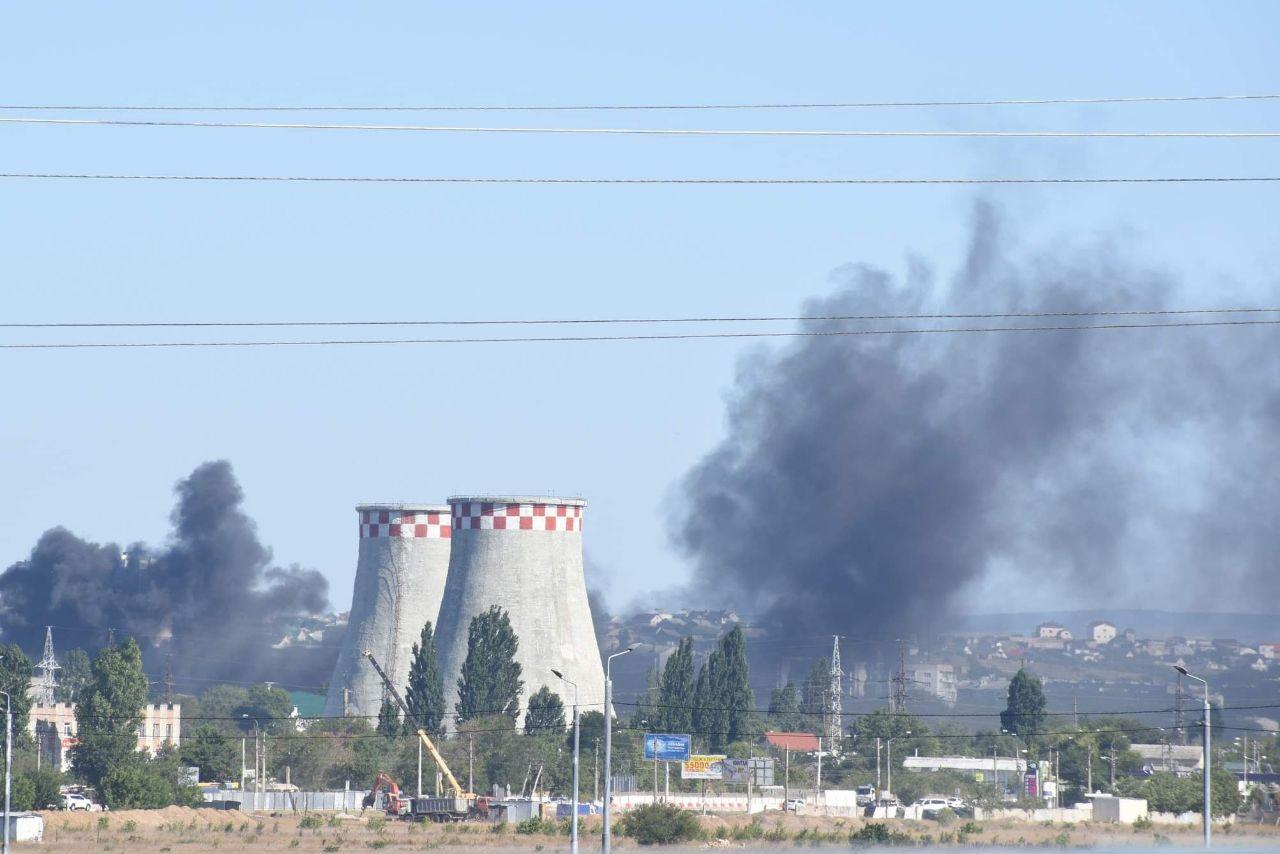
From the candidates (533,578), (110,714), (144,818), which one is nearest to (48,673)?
(110,714)

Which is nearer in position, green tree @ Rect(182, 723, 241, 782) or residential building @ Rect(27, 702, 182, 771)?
Answer: green tree @ Rect(182, 723, 241, 782)

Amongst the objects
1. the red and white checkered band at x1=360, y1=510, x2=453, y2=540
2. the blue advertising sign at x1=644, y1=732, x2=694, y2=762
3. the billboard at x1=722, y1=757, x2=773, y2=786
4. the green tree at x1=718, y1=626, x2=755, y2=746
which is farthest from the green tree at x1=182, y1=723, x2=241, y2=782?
the green tree at x1=718, y1=626, x2=755, y2=746

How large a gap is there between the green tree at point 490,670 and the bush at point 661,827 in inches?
869

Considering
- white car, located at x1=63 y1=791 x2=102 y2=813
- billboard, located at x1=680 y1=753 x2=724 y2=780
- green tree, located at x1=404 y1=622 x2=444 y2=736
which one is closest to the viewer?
white car, located at x1=63 y1=791 x2=102 y2=813

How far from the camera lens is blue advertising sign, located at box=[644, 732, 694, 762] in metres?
54.0

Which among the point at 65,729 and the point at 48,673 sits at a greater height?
the point at 48,673

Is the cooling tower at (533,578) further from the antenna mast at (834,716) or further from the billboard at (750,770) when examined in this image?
the antenna mast at (834,716)

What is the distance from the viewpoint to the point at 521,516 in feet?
204

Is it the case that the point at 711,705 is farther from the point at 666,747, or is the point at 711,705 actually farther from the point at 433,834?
the point at 433,834

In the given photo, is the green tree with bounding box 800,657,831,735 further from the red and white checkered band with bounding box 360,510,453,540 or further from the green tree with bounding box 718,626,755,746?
the red and white checkered band with bounding box 360,510,453,540

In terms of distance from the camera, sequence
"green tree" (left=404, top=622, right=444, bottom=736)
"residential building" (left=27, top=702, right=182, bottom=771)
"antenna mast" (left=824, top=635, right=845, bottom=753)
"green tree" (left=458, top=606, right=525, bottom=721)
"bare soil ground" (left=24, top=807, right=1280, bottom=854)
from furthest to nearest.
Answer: "residential building" (left=27, top=702, right=182, bottom=771), "antenna mast" (left=824, top=635, right=845, bottom=753), "green tree" (left=404, top=622, right=444, bottom=736), "green tree" (left=458, top=606, right=525, bottom=721), "bare soil ground" (left=24, top=807, right=1280, bottom=854)

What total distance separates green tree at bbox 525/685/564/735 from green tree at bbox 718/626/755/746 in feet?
28.1

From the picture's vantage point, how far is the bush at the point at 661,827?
40219mm

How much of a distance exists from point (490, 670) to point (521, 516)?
674 centimetres
